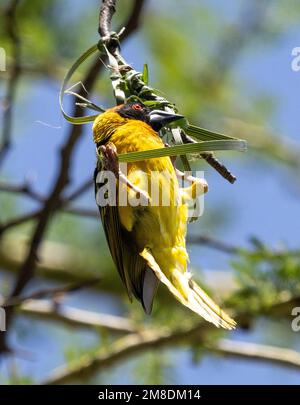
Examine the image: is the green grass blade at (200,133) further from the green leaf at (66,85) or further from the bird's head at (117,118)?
the bird's head at (117,118)

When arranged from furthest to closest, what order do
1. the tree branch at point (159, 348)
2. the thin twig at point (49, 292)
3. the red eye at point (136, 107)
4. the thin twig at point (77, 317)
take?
the thin twig at point (77, 317)
the tree branch at point (159, 348)
the thin twig at point (49, 292)
the red eye at point (136, 107)

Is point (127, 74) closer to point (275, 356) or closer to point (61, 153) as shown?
point (61, 153)

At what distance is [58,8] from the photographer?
5.48 metres

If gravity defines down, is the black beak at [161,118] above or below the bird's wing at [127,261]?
above

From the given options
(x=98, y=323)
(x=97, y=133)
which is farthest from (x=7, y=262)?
(x=97, y=133)

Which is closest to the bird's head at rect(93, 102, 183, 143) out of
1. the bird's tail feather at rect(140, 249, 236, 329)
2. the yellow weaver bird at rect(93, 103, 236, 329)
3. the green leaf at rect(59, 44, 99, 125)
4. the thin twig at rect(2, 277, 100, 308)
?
the yellow weaver bird at rect(93, 103, 236, 329)

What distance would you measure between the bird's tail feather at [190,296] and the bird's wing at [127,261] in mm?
46

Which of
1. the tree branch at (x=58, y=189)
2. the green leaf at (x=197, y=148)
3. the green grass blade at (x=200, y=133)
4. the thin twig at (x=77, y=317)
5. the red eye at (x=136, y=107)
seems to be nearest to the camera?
the green leaf at (x=197, y=148)

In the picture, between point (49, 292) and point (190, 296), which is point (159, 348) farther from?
point (190, 296)

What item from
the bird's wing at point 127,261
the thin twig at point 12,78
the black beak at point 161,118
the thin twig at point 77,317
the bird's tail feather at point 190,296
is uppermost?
the thin twig at point 12,78

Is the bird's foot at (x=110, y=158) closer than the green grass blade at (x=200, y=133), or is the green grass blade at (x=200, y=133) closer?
the green grass blade at (x=200, y=133)

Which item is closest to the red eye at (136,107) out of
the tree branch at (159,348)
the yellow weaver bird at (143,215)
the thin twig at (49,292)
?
the yellow weaver bird at (143,215)

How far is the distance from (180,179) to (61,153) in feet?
2.63

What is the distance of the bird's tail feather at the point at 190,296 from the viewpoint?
2.64m
